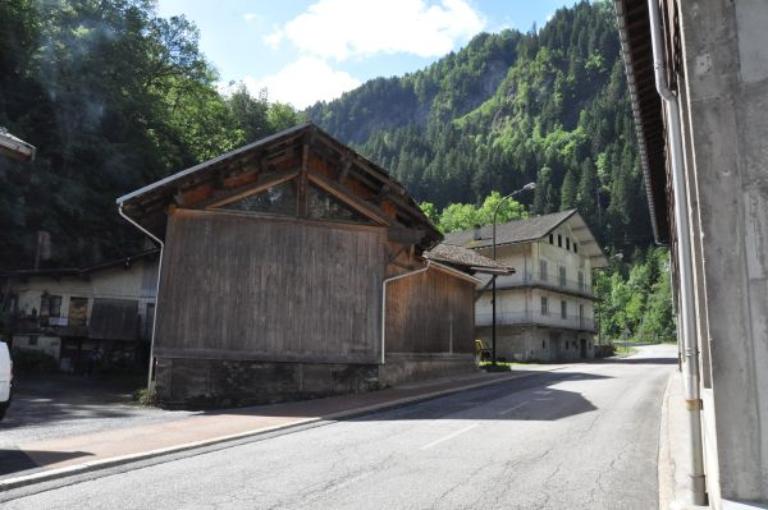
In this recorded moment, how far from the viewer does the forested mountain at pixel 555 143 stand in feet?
368

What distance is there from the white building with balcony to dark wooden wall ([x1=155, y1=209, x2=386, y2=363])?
30.9 m

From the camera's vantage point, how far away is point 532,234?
51.0 m

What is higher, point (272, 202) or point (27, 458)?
point (272, 202)

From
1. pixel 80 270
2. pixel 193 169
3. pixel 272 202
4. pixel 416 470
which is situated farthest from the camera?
pixel 80 270

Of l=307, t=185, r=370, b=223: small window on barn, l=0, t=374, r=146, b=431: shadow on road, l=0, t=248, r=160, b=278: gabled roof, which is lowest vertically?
l=0, t=374, r=146, b=431: shadow on road

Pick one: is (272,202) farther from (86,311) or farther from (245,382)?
(86,311)

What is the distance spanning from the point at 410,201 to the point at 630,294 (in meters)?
103

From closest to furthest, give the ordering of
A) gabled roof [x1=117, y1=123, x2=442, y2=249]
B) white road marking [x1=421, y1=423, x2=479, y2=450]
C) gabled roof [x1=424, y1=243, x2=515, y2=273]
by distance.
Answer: white road marking [x1=421, y1=423, x2=479, y2=450] → gabled roof [x1=117, y1=123, x2=442, y2=249] → gabled roof [x1=424, y1=243, x2=515, y2=273]

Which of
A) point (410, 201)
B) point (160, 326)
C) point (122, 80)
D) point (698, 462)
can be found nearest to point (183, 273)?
point (160, 326)

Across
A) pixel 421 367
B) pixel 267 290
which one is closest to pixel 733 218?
pixel 267 290

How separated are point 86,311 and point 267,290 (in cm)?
1456

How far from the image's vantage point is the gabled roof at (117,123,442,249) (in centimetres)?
1652

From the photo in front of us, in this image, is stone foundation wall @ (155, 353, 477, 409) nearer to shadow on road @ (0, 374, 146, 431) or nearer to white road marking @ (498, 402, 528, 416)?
shadow on road @ (0, 374, 146, 431)

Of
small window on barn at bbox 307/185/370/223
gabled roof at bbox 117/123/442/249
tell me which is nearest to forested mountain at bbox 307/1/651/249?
gabled roof at bbox 117/123/442/249
